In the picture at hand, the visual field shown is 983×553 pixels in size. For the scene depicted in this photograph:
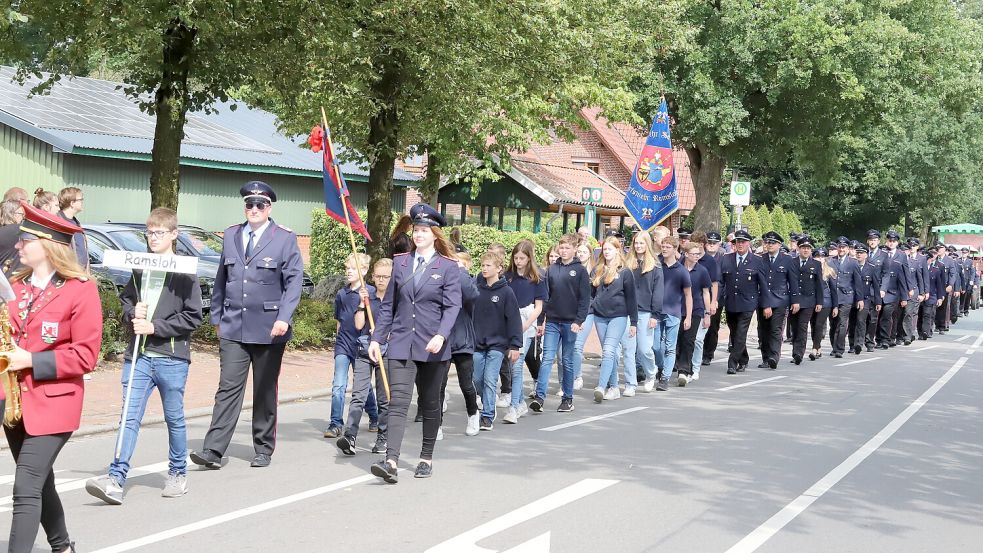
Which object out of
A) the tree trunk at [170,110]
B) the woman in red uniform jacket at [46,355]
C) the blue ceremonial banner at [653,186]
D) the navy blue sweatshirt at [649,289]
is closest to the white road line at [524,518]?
the woman in red uniform jacket at [46,355]

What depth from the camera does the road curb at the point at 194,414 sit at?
970 centimetres

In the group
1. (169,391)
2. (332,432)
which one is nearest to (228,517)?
(169,391)

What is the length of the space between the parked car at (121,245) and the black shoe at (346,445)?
7820 mm

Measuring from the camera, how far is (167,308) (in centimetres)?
737

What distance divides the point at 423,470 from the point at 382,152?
38.8 feet

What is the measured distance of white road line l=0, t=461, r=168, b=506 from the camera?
727 cm

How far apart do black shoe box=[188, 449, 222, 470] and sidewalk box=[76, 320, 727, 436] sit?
5.77 ft

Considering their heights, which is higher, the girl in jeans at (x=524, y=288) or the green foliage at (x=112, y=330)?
the girl in jeans at (x=524, y=288)

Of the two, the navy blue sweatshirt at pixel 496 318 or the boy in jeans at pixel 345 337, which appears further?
the navy blue sweatshirt at pixel 496 318

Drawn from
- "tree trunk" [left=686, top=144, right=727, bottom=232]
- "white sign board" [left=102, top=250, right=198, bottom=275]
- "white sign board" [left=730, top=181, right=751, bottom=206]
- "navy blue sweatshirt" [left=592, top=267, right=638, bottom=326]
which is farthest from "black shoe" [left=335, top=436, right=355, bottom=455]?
"tree trunk" [left=686, top=144, right=727, bottom=232]

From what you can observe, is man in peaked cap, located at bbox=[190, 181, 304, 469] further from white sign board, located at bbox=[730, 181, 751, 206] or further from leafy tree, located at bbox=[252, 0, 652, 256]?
white sign board, located at bbox=[730, 181, 751, 206]

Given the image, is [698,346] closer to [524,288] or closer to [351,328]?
[524,288]

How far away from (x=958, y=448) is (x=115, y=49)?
11.3 m

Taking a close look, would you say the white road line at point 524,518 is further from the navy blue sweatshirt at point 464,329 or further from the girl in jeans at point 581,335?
the girl in jeans at point 581,335
